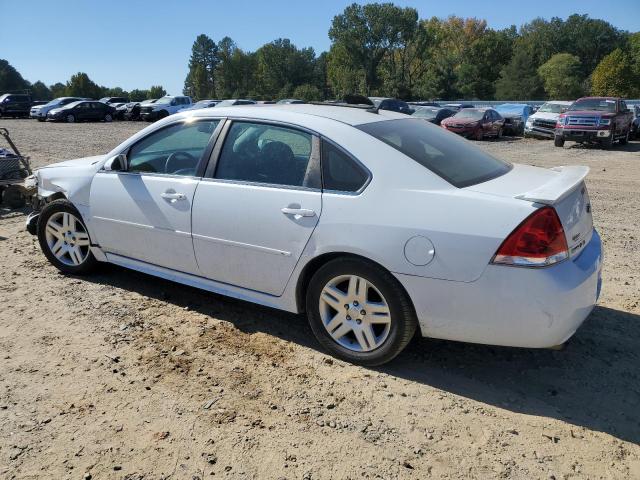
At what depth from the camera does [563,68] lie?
59.1 m

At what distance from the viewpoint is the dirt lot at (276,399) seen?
8.37 ft

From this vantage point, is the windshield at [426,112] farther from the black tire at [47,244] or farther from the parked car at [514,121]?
the black tire at [47,244]

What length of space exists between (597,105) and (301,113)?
1827 centimetres

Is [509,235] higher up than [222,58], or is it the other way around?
[222,58]

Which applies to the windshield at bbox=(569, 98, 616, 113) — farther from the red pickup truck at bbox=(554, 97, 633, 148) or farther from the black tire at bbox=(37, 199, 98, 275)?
the black tire at bbox=(37, 199, 98, 275)

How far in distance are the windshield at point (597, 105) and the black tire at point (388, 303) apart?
18.3 m

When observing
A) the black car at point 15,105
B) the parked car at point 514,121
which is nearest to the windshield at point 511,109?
the parked car at point 514,121

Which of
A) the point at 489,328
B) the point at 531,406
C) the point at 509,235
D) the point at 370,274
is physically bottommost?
the point at 531,406

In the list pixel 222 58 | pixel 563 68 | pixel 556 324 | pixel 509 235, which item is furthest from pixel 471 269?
pixel 222 58

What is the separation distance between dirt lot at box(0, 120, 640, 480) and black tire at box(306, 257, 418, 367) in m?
0.13

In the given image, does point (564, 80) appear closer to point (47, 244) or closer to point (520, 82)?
point (520, 82)

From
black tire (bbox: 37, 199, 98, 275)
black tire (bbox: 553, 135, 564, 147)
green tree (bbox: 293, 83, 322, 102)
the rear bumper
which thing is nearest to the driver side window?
black tire (bbox: 37, 199, 98, 275)

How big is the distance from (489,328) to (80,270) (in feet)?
12.0

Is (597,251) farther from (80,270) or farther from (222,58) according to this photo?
(222,58)
